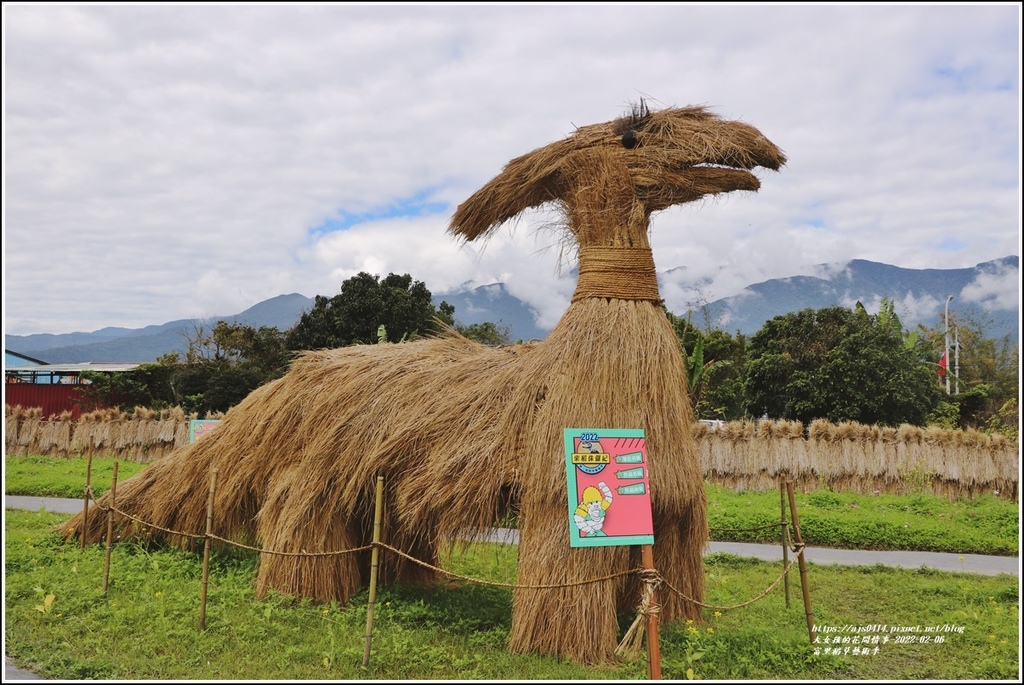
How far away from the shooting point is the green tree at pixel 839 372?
22.4 m

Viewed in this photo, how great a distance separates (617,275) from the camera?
5.66 meters

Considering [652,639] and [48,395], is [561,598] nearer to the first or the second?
[652,639]

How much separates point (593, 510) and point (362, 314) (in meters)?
24.1

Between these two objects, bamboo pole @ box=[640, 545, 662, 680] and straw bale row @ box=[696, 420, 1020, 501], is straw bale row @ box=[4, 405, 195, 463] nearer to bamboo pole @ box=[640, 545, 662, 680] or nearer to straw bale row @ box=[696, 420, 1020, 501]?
straw bale row @ box=[696, 420, 1020, 501]

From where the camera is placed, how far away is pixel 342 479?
20.7 ft

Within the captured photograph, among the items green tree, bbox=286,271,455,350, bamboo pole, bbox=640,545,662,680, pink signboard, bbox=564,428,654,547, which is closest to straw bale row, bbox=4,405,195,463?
green tree, bbox=286,271,455,350

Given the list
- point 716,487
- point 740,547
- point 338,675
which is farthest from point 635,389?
point 716,487

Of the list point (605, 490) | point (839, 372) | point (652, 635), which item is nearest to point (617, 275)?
point (605, 490)

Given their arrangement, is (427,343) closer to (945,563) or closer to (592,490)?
(592,490)

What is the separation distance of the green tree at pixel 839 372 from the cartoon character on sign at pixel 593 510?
60.4 ft

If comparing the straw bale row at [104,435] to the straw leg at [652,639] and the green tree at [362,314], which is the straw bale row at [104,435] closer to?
the green tree at [362,314]

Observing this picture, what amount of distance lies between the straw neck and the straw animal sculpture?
0.01m

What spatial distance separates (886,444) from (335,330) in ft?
61.4

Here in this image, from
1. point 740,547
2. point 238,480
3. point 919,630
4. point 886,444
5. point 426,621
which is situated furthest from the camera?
point 886,444
